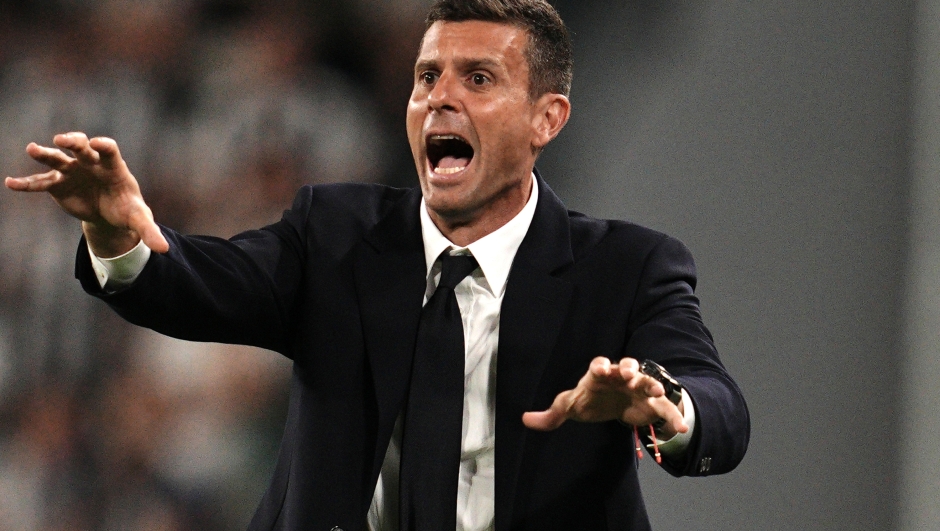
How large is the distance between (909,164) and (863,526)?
85cm

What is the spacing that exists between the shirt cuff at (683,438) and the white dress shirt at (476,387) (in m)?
0.36

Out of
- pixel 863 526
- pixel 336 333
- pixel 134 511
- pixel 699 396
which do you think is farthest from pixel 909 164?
pixel 134 511

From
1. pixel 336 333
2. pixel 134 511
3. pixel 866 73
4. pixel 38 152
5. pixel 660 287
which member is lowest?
pixel 134 511

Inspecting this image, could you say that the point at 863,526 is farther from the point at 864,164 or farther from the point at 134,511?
the point at 134,511

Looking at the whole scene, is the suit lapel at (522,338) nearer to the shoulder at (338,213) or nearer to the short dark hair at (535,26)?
the shoulder at (338,213)

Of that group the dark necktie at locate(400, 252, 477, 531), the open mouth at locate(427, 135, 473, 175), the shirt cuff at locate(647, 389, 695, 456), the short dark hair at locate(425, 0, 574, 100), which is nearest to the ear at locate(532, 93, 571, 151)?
the short dark hair at locate(425, 0, 574, 100)

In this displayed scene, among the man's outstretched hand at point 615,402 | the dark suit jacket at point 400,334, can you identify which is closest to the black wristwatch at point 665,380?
the man's outstretched hand at point 615,402

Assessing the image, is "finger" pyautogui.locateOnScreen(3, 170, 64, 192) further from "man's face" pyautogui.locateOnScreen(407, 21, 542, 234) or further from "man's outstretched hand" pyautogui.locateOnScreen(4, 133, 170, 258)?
"man's face" pyautogui.locateOnScreen(407, 21, 542, 234)

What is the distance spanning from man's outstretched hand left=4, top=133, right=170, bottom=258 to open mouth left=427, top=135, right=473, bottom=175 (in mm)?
590

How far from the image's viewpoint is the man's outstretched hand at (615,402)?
127 centimetres

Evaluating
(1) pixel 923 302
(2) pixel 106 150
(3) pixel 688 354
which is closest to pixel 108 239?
(2) pixel 106 150

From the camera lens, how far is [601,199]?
262 centimetres

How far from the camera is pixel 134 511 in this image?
8.06 ft

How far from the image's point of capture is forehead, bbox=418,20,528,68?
1901 millimetres
